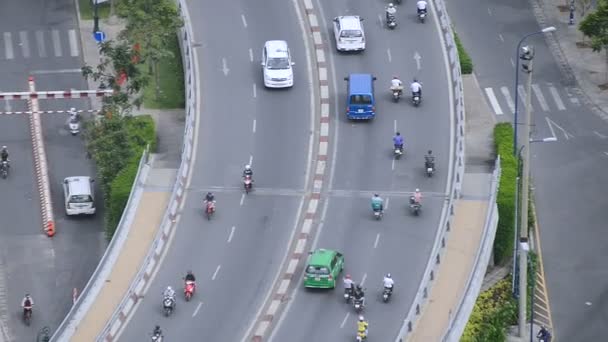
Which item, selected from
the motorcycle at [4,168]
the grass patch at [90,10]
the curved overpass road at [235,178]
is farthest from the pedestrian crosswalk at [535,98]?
the motorcycle at [4,168]

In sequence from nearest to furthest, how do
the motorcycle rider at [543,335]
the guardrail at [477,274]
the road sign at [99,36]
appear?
the guardrail at [477,274]
the motorcycle rider at [543,335]
the road sign at [99,36]

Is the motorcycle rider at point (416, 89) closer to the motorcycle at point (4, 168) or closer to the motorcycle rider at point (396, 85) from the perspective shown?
the motorcycle rider at point (396, 85)

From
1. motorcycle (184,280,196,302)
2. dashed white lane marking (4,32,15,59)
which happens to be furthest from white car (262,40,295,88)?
motorcycle (184,280,196,302)

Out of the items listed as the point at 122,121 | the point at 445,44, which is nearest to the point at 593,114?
the point at 445,44

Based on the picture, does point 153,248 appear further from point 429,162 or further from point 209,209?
point 429,162

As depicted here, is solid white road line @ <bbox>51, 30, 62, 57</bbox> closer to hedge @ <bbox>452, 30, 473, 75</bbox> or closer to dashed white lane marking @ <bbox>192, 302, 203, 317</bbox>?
hedge @ <bbox>452, 30, 473, 75</bbox>

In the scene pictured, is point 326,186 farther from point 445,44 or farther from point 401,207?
point 445,44

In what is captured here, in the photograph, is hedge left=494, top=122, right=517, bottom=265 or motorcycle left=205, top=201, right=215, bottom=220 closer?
motorcycle left=205, top=201, right=215, bottom=220
